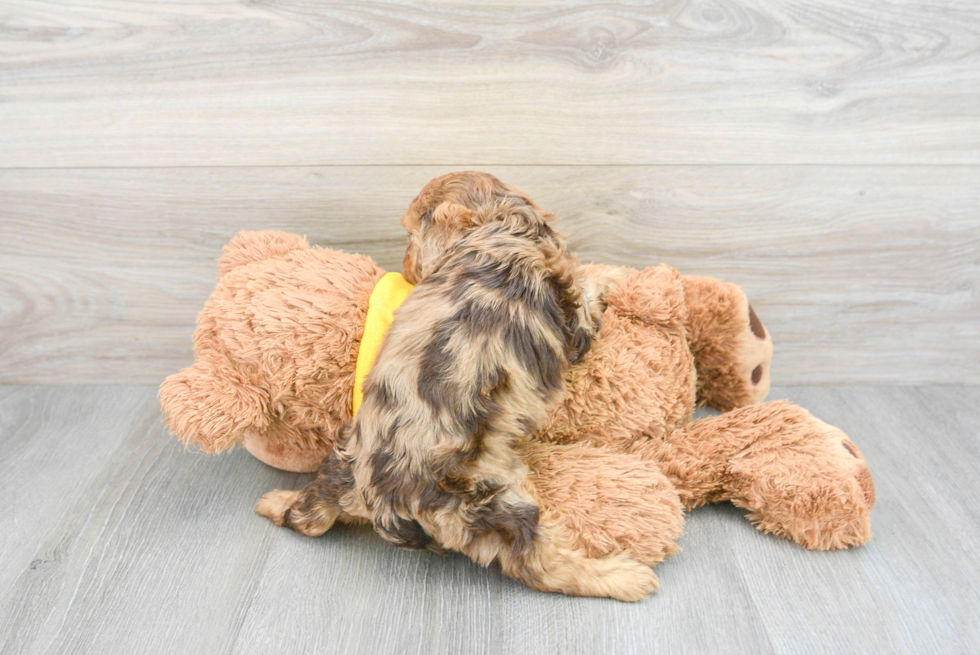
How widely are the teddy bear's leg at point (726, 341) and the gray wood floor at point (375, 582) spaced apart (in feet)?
0.83

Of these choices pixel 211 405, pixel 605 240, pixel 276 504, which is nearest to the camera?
pixel 211 405

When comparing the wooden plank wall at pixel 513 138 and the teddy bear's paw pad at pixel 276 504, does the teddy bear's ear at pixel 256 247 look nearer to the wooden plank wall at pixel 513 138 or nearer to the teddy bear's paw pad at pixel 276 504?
the wooden plank wall at pixel 513 138

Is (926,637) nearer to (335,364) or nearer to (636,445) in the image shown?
(636,445)

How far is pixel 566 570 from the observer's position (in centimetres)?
103

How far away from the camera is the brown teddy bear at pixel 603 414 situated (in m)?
1.10

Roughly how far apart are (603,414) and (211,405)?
0.63 m

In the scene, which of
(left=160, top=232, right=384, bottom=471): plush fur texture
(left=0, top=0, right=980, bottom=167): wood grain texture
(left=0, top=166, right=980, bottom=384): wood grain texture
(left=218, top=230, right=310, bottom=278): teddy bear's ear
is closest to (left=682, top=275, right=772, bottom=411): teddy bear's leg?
(left=0, top=166, right=980, bottom=384): wood grain texture

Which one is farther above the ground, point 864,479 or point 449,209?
point 449,209

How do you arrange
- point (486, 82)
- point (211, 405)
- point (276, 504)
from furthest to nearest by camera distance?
point (486, 82), point (276, 504), point (211, 405)

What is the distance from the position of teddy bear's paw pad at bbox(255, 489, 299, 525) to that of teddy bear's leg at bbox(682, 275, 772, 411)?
30.9 inches

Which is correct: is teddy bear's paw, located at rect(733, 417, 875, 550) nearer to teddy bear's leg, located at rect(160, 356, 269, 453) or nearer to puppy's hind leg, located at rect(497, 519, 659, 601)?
puppy's hind leg, located at rect(497, 519, 659, 601)

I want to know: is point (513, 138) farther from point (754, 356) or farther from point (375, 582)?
point (375, 582)

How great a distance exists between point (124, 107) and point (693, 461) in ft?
4.10

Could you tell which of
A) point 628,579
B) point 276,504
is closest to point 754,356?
point 628,579
